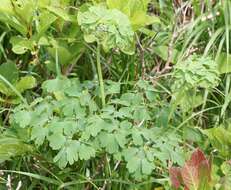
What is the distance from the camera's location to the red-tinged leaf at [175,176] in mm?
1667

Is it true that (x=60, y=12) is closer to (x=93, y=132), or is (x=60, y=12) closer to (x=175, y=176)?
(x=93, y=132)

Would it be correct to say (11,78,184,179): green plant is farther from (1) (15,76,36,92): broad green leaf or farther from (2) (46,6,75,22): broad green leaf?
(2) (46,6,75,22): broad green leaf

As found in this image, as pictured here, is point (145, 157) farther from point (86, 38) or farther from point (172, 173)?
point (86, 38)

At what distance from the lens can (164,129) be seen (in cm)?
178

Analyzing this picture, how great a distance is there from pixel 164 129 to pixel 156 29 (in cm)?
62

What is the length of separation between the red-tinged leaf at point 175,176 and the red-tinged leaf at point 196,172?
0.02 meters

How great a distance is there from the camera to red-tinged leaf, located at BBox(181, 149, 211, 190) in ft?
5.38

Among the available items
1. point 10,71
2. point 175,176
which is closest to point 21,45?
point 10,71

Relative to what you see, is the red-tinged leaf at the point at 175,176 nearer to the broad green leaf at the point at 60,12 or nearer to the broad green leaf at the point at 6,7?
the broad green leaf at the point at 60,12

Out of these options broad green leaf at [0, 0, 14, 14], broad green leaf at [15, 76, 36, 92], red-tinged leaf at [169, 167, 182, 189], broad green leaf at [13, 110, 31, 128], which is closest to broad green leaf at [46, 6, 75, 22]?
broad green leaf at [0, 0, 14, 14]

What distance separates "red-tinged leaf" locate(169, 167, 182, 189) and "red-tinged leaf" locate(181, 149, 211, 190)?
0.02 m

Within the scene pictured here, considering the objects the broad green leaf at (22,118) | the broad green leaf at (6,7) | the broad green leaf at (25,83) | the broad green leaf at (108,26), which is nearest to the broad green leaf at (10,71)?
the broad green leaf at (25,83)

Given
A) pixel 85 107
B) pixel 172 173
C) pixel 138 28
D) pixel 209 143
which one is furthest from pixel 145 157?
pixel 138 28

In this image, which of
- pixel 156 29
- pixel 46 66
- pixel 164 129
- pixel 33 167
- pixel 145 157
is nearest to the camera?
pixel 145 157
